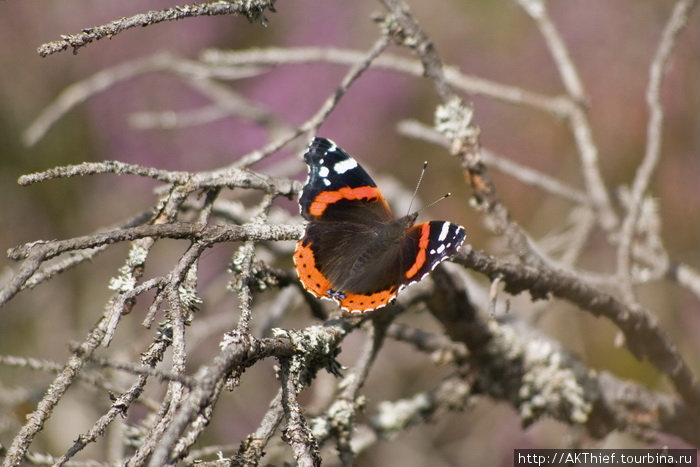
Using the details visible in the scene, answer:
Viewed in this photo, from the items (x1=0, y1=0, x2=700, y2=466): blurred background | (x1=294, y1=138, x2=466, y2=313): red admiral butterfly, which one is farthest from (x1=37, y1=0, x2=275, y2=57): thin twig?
(x1=0, y1=0, x2=700, y2=466): blurred background

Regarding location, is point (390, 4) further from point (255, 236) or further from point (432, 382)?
point (432, 382)

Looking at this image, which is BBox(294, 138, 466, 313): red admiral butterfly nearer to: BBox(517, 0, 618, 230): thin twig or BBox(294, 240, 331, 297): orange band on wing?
BBox(294, 240, 331, 297): orange band on wing

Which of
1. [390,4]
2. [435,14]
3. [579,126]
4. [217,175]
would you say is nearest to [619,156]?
[435,14]

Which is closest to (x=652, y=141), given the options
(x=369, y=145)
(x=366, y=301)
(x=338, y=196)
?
(x=338, y=196)

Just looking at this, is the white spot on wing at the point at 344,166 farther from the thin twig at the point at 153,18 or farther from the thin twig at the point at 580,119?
the thin twig at the point at 580,119

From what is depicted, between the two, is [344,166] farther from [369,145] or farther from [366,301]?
[369,145]

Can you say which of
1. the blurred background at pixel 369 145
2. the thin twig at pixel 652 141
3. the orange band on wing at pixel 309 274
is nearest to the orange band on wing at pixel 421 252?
the orange band on wing at pixel 309 274
